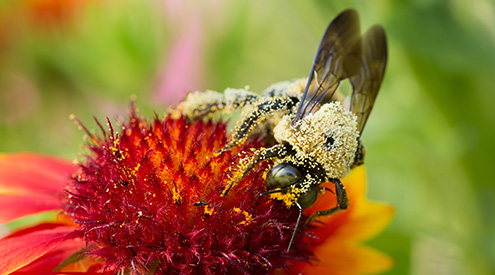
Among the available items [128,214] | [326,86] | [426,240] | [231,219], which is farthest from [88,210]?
[426,240]

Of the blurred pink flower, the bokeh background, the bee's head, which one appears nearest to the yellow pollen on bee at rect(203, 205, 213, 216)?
the bee's head

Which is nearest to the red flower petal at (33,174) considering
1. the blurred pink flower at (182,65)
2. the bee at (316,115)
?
the bee at (316,115)

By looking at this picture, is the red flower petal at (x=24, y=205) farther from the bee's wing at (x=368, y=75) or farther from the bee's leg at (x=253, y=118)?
the bee's wing at (x=368, y=75)

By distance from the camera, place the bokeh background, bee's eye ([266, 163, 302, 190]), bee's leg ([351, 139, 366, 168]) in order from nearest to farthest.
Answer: bee's eye ([266, 163, 302, 190]), bee's leg ([351, 139, 366, 168]), the bokeh background

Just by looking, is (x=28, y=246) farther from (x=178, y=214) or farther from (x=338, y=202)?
(x=338, y=202)

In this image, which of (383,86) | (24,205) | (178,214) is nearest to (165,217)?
(178,214)

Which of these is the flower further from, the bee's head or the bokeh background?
the bokeh background
